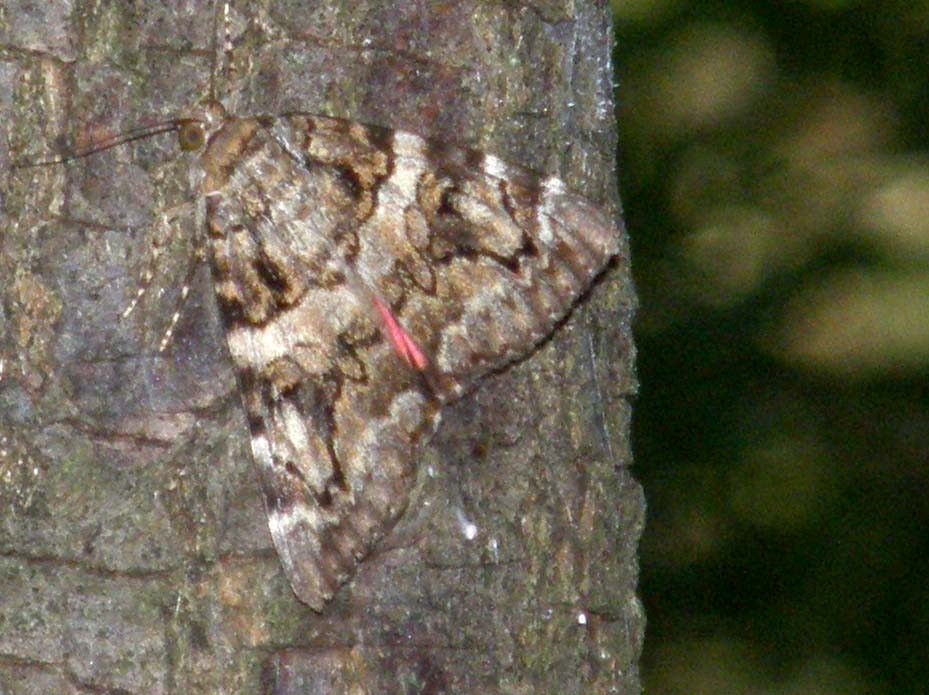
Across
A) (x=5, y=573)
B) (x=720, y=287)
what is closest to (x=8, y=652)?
(x=5, y=573)

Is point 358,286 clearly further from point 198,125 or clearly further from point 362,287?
point 198,125

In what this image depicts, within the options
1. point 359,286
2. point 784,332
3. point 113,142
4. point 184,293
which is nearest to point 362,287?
point 359,286

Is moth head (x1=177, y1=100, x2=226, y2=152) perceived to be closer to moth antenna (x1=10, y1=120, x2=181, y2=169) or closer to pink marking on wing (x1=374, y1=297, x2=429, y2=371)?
moth antenna (x1=10, y1=120, x2=181, y2=169)

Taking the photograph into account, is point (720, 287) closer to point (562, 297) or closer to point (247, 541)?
point (562, 297)

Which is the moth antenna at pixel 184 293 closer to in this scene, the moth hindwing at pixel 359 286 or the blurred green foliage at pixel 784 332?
the moth hindwing at pixel 359 286

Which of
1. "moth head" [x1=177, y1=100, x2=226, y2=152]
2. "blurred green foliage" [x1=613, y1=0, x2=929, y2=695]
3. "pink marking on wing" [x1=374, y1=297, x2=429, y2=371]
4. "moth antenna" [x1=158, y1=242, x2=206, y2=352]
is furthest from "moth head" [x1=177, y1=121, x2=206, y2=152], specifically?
"blurred green foliage" [x1=613, y1=0, x2=929, y2=695]
